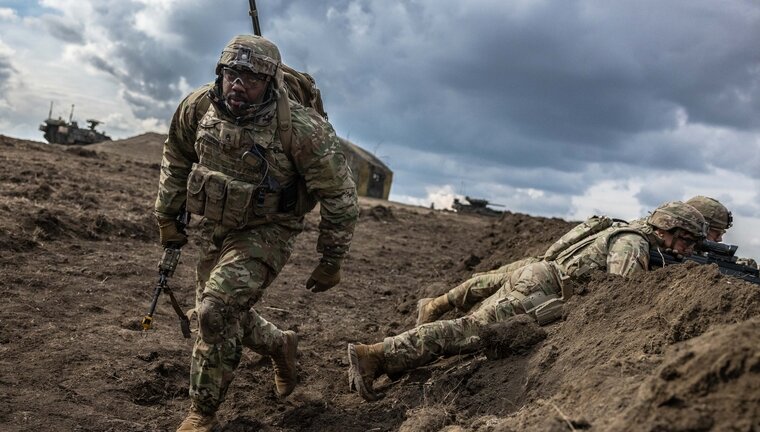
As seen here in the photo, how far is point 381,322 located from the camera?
794cm

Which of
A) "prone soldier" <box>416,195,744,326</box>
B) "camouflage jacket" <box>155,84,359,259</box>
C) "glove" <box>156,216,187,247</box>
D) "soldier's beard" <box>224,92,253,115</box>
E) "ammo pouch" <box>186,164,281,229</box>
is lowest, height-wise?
"prone soldier" <box>416,195,744,326</box>

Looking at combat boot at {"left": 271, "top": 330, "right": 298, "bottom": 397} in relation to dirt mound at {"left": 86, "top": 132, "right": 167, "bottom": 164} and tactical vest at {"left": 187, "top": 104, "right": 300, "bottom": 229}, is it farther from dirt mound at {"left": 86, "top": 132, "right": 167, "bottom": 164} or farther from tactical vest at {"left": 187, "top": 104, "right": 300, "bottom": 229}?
dirt mound at {"left": 86, "top": 132, "right": 167, "bottom": 164}

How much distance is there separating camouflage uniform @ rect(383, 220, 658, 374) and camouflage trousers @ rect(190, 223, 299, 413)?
1.02 m

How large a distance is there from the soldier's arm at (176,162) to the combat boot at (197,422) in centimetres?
144

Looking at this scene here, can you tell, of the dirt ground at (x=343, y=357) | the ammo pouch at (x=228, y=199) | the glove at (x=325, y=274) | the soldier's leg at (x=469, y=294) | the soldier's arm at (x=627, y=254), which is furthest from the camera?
the soldier's leg at (x=469, y=294)

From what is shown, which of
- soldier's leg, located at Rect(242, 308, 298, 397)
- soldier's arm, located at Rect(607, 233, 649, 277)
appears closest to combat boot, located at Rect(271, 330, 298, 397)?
soldier's leg, located at Rect(242, 308, 298, 397)

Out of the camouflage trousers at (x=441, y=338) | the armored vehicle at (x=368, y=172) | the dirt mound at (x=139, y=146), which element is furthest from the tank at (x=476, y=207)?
the camouflage trousers at (x=441, y=338)

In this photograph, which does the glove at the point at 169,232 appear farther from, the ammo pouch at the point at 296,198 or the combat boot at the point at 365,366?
the combat boot at the point at 365,366

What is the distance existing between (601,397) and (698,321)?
89 cm

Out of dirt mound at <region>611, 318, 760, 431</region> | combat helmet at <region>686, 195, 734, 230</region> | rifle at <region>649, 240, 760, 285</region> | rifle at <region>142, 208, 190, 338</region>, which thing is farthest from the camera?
combat helmet at <region>686, 195, 734, 230</region>

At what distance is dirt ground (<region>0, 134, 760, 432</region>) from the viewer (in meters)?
2.62

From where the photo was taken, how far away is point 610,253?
5562 mm

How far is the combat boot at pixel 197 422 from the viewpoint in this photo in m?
4.24

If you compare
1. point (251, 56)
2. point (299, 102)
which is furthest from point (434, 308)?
point (251, 56)
